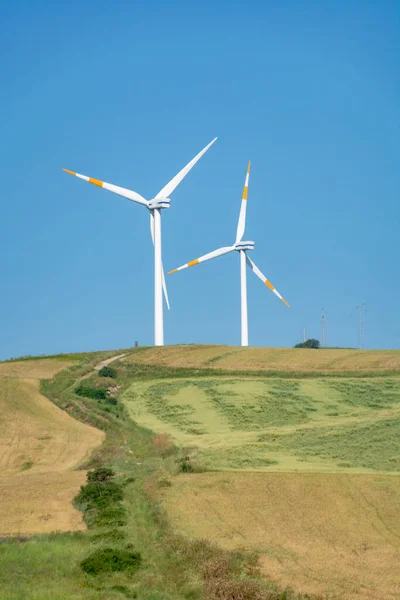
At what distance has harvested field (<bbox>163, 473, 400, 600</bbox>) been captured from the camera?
83.2ft

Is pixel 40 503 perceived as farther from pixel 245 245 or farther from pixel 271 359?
pixel 245 245

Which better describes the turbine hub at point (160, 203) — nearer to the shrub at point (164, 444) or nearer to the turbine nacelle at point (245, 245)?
the turbine nacelle at point (245, 245)

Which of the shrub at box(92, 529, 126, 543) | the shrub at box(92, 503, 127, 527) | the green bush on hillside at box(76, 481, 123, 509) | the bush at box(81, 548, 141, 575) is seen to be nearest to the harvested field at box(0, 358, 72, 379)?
the green bush on hillside at box(76, 481, 123, 509)

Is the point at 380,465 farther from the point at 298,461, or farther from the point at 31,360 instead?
the point at 31,360

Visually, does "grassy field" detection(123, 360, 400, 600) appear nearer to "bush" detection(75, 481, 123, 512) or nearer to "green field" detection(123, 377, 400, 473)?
"green field" detection(123, 377, 400, 473)

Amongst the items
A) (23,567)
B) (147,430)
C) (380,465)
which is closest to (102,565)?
(23,567)

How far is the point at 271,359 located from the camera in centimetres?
9500

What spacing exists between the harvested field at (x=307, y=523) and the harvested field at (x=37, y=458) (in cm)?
441

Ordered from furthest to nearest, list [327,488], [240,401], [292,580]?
1. [240,401]
2. [327,488]
3. [292,580]

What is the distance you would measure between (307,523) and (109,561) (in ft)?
23.3

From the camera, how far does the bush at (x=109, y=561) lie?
27.9 meters

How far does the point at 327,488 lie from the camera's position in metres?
38.2

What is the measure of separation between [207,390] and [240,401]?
23.6 ft

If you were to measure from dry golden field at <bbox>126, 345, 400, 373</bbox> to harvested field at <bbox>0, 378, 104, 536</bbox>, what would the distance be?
16.9 metres
